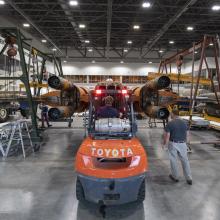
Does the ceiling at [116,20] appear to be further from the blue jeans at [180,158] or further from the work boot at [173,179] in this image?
the work boot at [173,179]

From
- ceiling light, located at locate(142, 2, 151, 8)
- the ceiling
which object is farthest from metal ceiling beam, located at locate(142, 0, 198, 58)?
ceiling light, located at locate(142, 2, 151, 8)

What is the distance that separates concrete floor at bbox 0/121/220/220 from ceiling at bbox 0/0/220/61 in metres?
8.63

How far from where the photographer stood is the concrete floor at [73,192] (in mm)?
4051

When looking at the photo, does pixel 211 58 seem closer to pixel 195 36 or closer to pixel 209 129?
pixel 195 36

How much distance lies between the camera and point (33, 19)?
619 inches

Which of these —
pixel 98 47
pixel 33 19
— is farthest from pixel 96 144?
pixel 98 47

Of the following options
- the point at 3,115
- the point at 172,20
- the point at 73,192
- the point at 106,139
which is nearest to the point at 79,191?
the point at 73,192

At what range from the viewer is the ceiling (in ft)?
43.2

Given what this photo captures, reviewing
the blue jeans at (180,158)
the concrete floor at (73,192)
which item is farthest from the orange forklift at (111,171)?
the blue jeans at (180,158)

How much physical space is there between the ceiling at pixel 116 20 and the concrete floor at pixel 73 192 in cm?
863

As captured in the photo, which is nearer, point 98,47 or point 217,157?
point 217,157

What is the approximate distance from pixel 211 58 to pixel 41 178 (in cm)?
2460

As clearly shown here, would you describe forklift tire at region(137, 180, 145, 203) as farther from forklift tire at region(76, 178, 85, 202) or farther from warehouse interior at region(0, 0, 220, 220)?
forklift tire at region(76, 178, 85, 202)

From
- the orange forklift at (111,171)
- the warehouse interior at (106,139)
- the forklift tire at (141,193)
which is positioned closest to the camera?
the orange forklift at (111,171)
